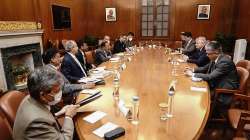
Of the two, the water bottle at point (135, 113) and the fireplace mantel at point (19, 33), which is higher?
the fireplace mantel at point (19, 33)

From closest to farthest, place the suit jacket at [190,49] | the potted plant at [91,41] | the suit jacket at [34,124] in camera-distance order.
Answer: the suit jacket at [34,124]
the suit jacket at [190,49]
the potted plant at [91,41]

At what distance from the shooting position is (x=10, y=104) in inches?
59.7

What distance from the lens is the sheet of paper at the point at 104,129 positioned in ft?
4.21

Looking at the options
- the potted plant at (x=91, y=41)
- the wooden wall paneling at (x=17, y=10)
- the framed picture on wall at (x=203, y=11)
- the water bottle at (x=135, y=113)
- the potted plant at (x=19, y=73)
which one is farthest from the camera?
the potted plant at (x=91, y=41)

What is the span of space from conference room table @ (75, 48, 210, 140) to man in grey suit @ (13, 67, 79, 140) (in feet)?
0.65

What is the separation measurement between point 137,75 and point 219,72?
1067mm

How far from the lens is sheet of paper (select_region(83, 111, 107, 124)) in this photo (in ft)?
4.84

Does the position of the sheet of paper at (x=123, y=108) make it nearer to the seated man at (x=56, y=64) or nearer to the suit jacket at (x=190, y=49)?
the seated man at (x=56, y=64)

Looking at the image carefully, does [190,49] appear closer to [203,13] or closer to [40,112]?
[203,13]

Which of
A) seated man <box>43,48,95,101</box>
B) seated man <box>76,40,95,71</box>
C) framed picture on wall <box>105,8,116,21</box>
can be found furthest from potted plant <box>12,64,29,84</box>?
framed picture on wall <box>105,8,116,21</box>

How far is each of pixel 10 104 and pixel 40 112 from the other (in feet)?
1.69

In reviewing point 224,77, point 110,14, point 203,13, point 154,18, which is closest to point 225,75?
point 224,77

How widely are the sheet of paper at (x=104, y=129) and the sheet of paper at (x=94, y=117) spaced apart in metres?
0.12

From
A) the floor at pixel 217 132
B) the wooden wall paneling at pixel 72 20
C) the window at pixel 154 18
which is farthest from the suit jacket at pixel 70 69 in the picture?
the window at pixel 154 18
